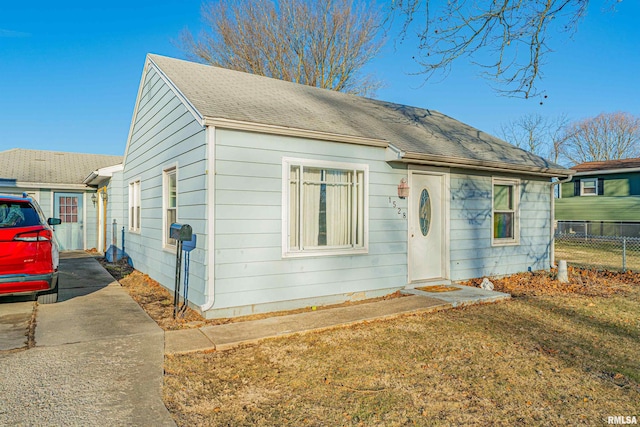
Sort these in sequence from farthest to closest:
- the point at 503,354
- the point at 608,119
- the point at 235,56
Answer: the point at 608,119
the point at 235,56
the point at 503,354

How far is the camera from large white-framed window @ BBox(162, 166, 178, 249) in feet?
23.9

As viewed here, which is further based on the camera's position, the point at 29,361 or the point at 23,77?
the point at 23,77

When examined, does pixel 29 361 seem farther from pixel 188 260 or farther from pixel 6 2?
pixel 6 2

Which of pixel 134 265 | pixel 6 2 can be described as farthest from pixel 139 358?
pixel 6 2

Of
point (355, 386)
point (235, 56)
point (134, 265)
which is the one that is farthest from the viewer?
point (235, 56)

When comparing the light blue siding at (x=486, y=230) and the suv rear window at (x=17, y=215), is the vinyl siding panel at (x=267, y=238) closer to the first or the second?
the light blue siding at (x=486, y=230)

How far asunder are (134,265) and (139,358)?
652 cm

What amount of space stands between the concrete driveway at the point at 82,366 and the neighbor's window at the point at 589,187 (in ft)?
76.4

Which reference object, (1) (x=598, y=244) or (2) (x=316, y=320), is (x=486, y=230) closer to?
(2) (x=316, y=320)

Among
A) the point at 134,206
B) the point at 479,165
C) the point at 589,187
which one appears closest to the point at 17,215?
the point at 134,206

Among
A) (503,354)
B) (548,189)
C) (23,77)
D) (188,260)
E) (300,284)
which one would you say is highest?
(23,77)

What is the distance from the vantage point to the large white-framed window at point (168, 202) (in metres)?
7.27

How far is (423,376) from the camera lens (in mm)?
3736

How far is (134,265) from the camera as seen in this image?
9.95 metres
